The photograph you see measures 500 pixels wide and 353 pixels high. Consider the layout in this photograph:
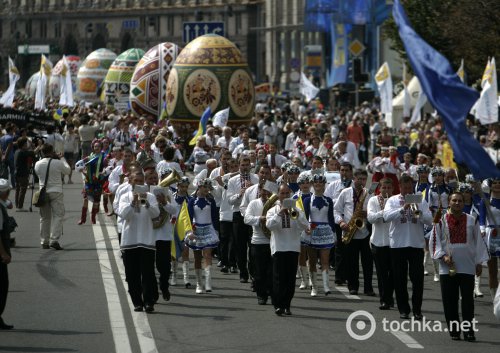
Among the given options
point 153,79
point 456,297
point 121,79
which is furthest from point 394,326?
point 121,79

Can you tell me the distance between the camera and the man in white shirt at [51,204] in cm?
2166

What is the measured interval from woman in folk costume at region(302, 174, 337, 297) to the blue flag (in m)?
6.24

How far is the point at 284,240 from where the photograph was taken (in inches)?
614

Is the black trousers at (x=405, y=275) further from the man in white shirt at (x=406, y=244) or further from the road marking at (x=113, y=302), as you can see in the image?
the road marking at (x=113, y=302)

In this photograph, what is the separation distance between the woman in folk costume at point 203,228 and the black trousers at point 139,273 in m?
1.59

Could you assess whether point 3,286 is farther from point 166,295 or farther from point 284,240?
point 284,240

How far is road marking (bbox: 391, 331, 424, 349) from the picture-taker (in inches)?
523

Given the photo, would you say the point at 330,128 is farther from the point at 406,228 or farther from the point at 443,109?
the point at 443,109

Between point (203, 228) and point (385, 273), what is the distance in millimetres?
2534

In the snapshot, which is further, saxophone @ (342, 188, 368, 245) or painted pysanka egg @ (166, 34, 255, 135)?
painted pysanka egg @ (166, 34, 255, 135)

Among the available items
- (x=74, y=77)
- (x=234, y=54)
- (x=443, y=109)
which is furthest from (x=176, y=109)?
(x=74, y=77)

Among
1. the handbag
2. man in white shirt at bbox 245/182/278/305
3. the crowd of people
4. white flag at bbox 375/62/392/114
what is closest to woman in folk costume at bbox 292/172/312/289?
the crowd of people

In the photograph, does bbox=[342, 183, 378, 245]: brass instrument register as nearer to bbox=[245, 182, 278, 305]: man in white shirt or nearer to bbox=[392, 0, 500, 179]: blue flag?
bbox=[245, 182, 278, 305]: man in white shirt

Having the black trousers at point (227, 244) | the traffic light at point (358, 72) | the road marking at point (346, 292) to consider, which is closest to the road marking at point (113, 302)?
the black trousers at point (227, 244)
